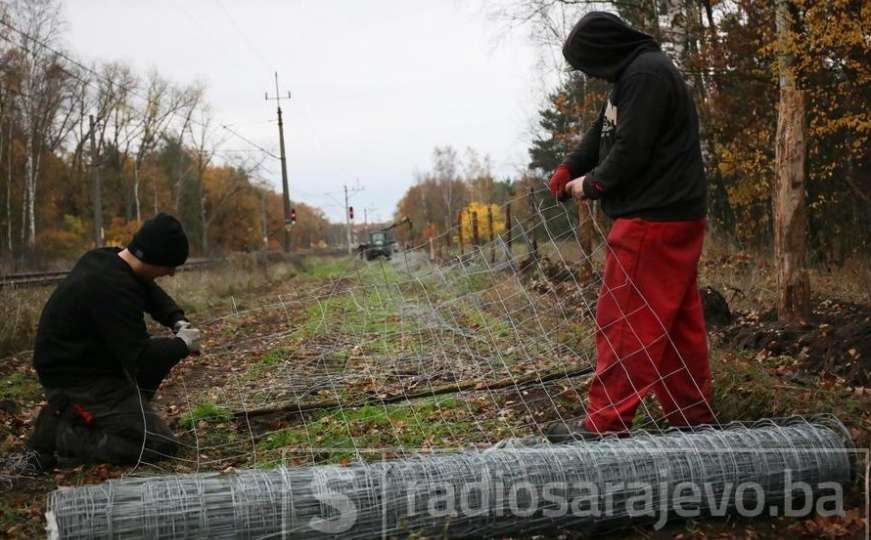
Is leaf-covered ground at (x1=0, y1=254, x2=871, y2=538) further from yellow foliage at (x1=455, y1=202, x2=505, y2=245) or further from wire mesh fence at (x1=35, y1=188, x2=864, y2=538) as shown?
yellow foliage at (x1=455, y1=202, x2=505, y2=245)

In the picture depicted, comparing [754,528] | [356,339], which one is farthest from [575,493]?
[356,339]

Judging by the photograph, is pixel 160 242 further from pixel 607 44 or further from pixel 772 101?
pixel 772 101

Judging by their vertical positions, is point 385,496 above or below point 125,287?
below

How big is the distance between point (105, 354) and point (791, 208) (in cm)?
534

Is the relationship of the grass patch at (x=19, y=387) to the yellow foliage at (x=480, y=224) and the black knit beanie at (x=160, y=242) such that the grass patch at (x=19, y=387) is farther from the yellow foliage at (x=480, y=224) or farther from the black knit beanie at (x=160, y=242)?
the yellow foliage at (x=480, y=224)

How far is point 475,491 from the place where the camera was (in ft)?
8.27

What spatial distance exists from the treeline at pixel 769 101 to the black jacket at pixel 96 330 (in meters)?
5.98

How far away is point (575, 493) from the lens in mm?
2543

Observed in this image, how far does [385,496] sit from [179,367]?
4886mm

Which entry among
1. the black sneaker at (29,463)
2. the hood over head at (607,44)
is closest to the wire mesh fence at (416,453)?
the black sneaker at (29,463)

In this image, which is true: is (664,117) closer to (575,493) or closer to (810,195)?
(575,493)

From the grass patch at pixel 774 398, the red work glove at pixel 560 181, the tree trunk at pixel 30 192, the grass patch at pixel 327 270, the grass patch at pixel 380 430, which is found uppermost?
the tree trunk at pixel 30 192

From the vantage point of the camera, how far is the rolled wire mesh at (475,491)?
2357mm

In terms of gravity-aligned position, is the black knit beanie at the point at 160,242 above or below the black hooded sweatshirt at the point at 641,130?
below
